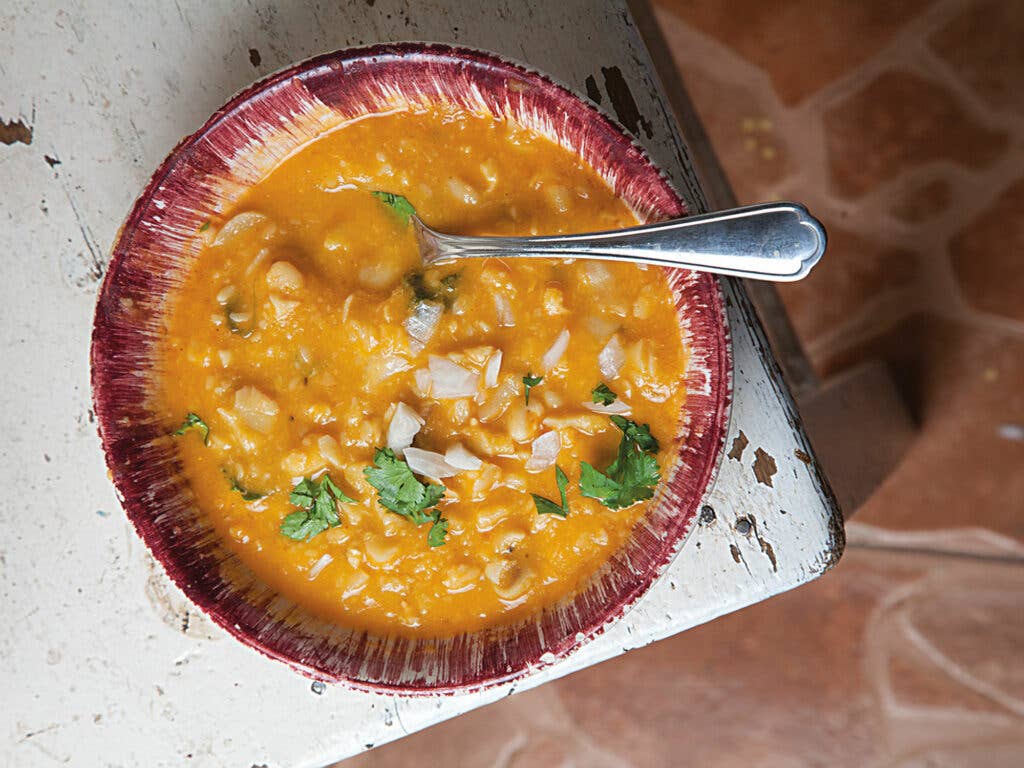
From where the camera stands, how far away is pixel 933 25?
8.69ft

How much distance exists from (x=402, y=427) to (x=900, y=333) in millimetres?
1872

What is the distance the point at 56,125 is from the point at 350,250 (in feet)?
2.27

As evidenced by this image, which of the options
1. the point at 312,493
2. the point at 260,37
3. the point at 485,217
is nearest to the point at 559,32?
the point at 485,217

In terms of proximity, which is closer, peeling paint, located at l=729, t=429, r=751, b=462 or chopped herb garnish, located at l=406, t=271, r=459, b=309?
chopped herb garnish, located at l=406, t=271, r=459, b=309

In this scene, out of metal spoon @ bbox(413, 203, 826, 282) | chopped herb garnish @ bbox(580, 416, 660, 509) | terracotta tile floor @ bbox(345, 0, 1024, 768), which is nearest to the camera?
metal spoon @ bbox(413, 203, 826, 282)

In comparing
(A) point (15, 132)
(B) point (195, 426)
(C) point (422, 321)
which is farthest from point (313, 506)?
(A) point (15, 132)

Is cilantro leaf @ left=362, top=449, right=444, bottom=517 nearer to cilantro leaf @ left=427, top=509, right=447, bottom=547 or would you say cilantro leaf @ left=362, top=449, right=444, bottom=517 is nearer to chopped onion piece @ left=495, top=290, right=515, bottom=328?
cilantro leaf @ left=427, top=509, right=447, bottom=547

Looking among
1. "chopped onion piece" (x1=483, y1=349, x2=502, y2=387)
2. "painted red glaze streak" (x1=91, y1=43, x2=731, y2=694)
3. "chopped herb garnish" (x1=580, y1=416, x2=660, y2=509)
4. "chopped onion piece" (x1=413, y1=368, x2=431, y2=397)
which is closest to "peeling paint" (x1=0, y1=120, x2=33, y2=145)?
"painted red glaze streak" (x1=91, y1=43, x2=731, y2=694)

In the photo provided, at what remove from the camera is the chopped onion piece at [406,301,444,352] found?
4.93 ft

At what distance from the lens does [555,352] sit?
1.51 meters

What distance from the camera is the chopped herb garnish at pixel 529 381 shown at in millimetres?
1521

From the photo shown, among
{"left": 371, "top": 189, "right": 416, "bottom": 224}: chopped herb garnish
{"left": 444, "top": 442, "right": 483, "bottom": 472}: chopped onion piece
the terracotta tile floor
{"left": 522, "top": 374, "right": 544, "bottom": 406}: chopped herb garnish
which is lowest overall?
the terracotta tile floor

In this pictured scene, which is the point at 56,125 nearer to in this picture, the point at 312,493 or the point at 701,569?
the point at 312,493

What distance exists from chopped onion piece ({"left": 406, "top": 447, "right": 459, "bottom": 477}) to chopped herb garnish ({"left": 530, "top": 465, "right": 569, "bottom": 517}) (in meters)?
Answer: 0.16
